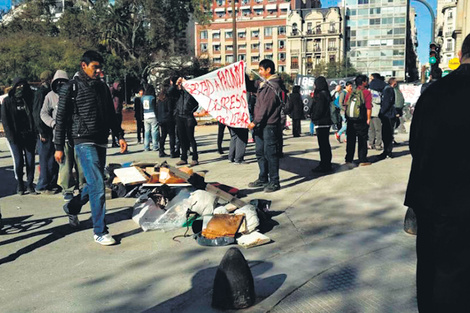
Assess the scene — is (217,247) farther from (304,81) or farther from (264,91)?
(304,81)

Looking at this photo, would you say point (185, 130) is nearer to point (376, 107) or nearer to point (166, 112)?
point (166, 112)

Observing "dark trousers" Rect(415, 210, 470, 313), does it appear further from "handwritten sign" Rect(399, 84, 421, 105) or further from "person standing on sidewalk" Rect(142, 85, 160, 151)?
"handwritten sign" Rect(399, 84, 421, 105)

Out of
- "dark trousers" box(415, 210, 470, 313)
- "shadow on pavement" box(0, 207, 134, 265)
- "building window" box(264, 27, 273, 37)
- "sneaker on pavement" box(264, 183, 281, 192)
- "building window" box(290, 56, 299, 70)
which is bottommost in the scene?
"shadow on pavement" box(0, 207, 134, 265)

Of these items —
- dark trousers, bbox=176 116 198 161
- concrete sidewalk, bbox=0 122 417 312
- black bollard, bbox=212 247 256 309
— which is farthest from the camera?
dark trousers, bbox=176 116 198 161

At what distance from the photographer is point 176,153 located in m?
12.2

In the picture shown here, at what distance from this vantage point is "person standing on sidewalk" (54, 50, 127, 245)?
5297 mm

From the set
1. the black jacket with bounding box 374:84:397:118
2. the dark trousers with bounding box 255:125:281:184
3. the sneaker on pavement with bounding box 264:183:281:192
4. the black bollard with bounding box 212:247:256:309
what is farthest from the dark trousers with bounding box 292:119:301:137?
the black bollard with bounding box 212:247:256:309

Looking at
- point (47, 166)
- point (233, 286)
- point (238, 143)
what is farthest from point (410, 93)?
point (233, 286)

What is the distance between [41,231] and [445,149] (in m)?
5.13

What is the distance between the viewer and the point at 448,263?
101 inches

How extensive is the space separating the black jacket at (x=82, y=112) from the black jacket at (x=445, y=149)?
12.0 ft

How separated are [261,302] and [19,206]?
5.19 metres

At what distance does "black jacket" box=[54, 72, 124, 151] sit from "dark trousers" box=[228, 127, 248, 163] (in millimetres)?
5281

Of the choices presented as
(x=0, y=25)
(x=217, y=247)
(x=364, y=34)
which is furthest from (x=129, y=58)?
(x=364, y=34)
